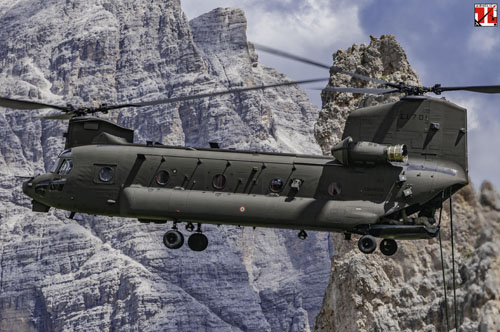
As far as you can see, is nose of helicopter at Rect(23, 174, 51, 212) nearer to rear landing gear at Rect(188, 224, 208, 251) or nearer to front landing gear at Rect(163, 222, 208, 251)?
front landing gear at Rect(163, 222, 208, 251)

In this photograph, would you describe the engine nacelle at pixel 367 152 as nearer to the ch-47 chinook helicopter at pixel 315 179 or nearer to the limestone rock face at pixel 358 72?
the ch-47 chinook helicopter at pixel 315 179

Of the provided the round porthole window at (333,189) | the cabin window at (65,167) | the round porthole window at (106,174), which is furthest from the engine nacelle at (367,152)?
the cabin window at (65,167)

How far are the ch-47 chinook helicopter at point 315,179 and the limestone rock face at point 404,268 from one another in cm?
244

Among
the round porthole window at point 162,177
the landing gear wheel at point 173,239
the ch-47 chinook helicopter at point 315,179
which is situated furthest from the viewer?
the landing gear wheel at point 173,239

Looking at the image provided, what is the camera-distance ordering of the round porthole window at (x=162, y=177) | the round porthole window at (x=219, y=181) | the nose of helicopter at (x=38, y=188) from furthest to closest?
the nose of helicopter at (x=38, y=188) → the round porthole window at (x=162, y=177) → the round porthole window at (x=219, y=181)

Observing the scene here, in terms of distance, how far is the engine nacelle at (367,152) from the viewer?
37.6 m

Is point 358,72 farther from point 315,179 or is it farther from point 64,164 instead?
point 64,164

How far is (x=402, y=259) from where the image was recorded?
2078 inches

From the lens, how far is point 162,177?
39.6 m

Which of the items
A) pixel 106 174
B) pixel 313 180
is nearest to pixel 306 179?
pixel 313 180

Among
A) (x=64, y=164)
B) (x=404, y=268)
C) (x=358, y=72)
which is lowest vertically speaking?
(x=64, y=164)

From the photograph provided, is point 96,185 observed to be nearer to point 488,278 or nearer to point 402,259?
point 488,278

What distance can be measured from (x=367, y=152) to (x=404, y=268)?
16519mm

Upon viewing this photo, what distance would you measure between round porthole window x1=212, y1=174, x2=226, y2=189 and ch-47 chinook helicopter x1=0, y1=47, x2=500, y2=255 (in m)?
0.04
